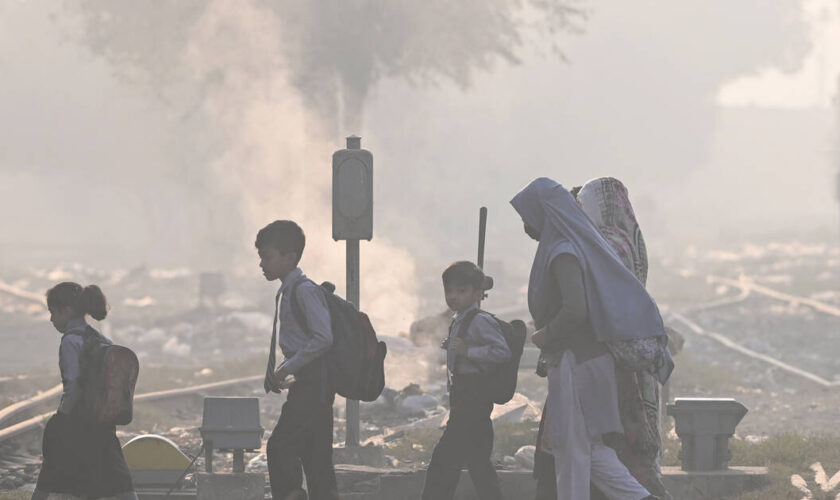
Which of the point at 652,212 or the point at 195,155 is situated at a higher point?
the point at 652,212

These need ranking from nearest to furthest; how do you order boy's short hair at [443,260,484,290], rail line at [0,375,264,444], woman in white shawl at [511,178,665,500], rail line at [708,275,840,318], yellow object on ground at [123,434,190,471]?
1. woman in white shawl at [511,178,665,500]
2. boy's short hair at [443,260,484,290]
3. yellow object on ground at [123,434,190,471]
4. rail line at [0,375,264,444]
5. rail line at [708,275,840,318]

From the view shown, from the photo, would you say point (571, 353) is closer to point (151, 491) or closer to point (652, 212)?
point (151, 491)

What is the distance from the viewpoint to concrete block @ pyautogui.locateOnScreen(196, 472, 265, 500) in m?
7.91

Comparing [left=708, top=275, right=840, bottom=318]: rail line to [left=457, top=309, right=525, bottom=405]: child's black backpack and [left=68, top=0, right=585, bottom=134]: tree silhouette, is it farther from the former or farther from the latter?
[left=457, top=309, right=525, bottom=405]: child's black backpack

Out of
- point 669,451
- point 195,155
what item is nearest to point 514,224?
point 195,155

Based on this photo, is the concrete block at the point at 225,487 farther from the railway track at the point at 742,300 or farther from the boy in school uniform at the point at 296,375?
the railway track at the point at 742,300

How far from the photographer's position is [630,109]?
14225cm

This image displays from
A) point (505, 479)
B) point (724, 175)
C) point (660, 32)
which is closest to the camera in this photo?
point (505, 479)

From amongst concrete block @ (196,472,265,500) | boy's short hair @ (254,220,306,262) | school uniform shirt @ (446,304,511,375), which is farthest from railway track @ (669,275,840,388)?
boy's short hair @ (254,220,306,262)

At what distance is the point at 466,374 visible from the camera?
22.9ft

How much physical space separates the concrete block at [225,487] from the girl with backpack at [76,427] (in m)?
1.64

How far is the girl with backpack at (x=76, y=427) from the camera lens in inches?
244

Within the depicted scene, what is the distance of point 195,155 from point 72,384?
156 feet

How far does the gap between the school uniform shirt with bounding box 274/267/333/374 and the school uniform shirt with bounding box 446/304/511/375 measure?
1028 millimetres
